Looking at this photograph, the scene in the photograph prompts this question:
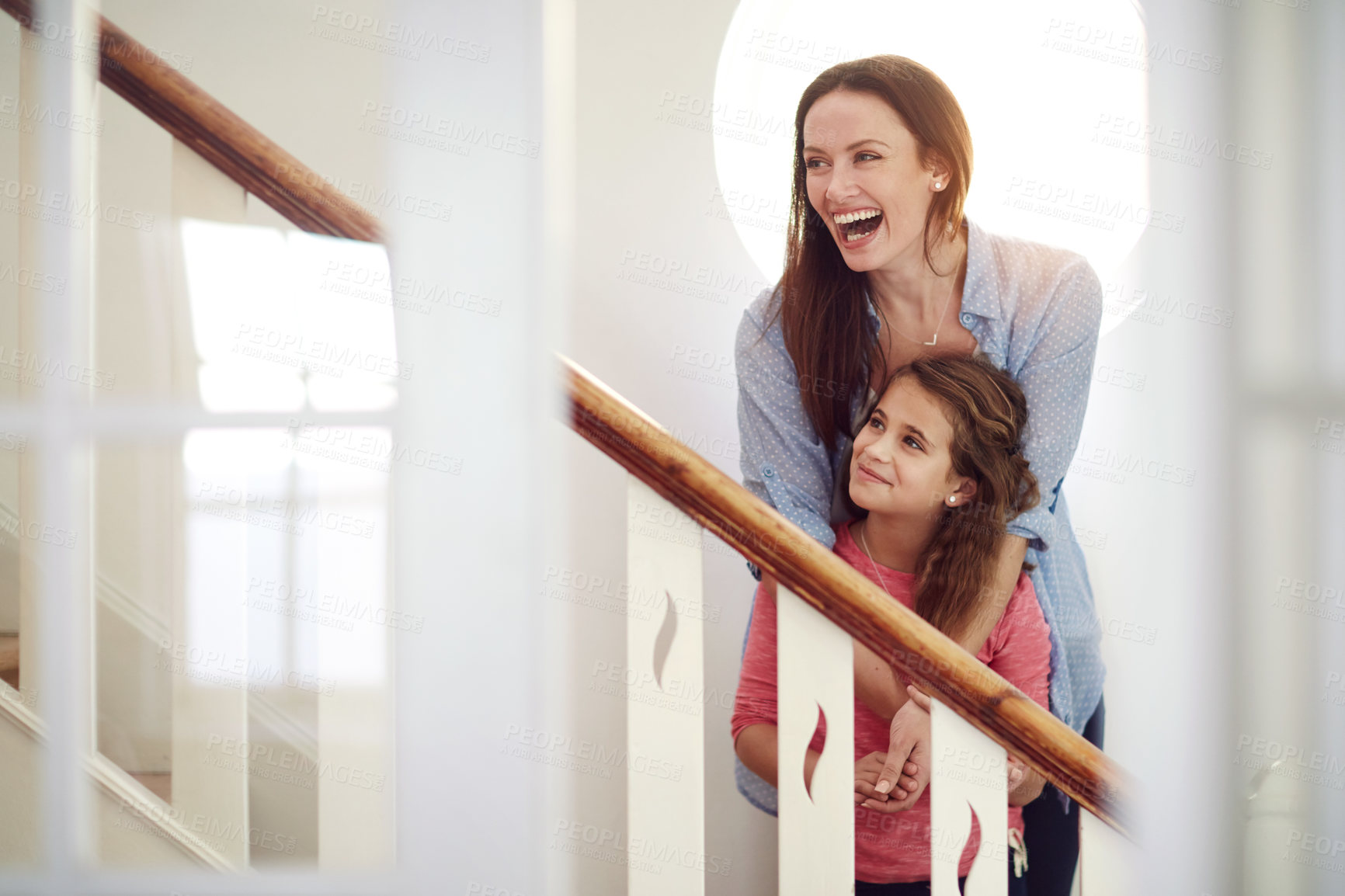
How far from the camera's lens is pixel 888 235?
1420 mm

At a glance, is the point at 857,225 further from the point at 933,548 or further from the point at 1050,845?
the point at 1050,845

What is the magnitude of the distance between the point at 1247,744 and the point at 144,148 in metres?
1.09

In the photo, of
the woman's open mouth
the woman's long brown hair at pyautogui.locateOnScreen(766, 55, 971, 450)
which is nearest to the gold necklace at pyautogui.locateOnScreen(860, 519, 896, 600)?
the woman's long brown hair at pyautogui.locateOnScreen(766, 55, 971, 450)

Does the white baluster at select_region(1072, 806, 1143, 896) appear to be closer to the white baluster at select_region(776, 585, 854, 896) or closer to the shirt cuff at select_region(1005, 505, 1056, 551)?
the white baluster at select_region(776, 585, 854, 896)

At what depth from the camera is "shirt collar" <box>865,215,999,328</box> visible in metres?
1.38

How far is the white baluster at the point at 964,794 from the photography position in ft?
2.94

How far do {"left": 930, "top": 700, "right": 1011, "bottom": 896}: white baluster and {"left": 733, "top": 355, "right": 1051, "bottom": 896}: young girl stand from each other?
1.26 feet

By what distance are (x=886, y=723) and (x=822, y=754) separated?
47 cm

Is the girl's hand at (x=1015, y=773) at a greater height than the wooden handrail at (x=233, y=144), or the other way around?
the wooden handrail at (x=233, y=144)

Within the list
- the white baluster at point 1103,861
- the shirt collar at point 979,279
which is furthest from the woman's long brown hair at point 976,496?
the white baluster at point 1103,861

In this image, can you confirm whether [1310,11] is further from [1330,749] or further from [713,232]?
[713,232]

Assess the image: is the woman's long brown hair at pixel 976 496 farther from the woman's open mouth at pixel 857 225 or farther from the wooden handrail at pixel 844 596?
the wooden handrail at pixel 844 596

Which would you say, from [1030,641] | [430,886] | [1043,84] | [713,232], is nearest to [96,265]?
[430,886]

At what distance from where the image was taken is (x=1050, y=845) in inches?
53.0
